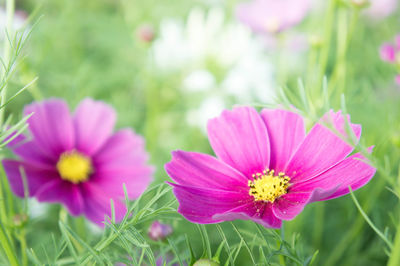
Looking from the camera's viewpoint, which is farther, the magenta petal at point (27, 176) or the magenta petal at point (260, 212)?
the magenta petal at point (27, 176)

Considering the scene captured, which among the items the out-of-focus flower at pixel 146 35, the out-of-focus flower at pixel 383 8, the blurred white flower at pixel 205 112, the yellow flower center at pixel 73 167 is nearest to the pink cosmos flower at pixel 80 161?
the yellow flower center at pixel 73 167

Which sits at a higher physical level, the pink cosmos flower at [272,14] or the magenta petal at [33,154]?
the pink cosmos flower at [272,14]

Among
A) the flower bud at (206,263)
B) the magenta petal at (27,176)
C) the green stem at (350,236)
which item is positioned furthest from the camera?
the green stem at (350,236)

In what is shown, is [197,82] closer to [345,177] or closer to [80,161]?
[80,161]

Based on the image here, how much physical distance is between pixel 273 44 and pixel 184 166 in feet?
4.15

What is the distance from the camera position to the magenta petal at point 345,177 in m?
0.48

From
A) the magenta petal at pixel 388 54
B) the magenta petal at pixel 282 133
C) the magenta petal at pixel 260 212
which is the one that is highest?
the magenta petal at pixel 388 54

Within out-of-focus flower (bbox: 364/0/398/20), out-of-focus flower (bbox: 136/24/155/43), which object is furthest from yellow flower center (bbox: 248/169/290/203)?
out-of-focus flower (bbox: 364/0/398/20)

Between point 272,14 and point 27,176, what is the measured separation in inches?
31.7

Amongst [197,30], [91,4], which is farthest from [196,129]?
[91,4]

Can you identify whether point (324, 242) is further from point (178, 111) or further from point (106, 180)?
point (178, 111)

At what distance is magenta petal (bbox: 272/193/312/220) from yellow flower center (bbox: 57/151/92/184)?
39 centimetres

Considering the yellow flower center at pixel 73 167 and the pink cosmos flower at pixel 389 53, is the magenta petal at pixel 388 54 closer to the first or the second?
the pink cosmos flower at pixel 389 53

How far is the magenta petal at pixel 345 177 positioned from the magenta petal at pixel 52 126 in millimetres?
448
